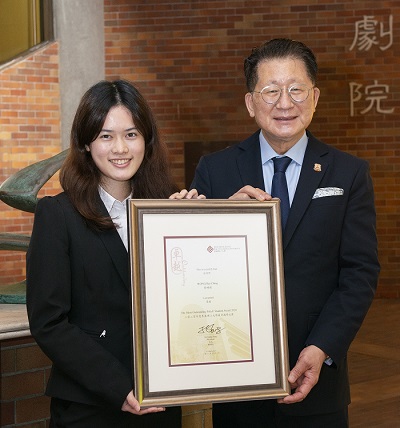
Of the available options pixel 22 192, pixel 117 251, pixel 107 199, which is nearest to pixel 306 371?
pixel 117 251

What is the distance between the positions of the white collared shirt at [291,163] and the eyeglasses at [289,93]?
16 centimetres

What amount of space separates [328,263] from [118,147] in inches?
25.9

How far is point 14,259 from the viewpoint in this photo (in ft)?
27.3

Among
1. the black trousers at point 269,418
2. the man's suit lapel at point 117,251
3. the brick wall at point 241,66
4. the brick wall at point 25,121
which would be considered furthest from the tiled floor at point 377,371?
the brick wall at point 25,121

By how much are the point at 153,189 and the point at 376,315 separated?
6.56 m

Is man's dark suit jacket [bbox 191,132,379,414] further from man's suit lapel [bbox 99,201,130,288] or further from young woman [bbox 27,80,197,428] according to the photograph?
man's suit lapel [bbox 99,201,130,288]

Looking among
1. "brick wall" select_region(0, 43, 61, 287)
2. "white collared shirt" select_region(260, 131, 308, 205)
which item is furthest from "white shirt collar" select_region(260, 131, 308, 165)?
"brick wall" select_region(0, 43, 61, 287)

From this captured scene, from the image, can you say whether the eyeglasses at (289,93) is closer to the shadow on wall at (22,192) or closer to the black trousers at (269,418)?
the black trousers at (269,418)

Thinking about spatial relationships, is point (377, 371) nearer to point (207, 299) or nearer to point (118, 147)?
point (207, 299)

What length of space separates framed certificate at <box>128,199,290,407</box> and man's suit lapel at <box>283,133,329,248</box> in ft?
0.51

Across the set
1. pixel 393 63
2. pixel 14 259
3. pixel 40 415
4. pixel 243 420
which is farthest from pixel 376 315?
pixel 243 420

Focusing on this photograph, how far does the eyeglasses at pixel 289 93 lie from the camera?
2.19 metres

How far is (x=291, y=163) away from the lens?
230 cm

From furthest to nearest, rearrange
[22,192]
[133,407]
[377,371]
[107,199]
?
[377,371]
[22,192]
[107,199]
[133,407]
